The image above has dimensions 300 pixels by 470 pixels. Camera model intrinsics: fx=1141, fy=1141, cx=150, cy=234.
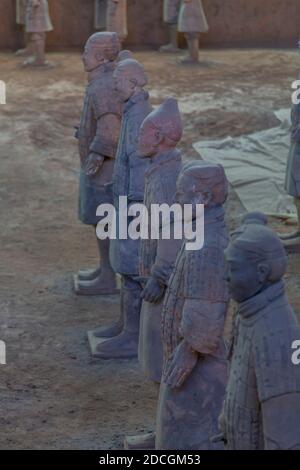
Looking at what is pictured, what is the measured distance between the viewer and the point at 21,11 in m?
14.6

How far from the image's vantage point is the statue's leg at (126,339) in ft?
22.4

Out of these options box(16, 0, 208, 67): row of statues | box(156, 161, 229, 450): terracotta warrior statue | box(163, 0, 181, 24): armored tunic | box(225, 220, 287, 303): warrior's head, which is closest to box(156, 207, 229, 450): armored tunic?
box(156, 161, 229, 450): terracotta warrior statue

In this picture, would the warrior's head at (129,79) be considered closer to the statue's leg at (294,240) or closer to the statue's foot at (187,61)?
the statue's leg at (294,240)

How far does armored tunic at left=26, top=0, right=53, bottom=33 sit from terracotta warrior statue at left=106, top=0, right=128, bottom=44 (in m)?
0.77

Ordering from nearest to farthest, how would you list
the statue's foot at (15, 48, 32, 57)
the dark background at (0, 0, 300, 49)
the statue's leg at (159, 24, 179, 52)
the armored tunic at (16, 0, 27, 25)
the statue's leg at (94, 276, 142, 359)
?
the statue's leg at (94, 276, 142, 359) → the armored tunic at (16, 0, 27, 25) → the statue's foot at (15, 48, 32, 57) → the statue's leg at (159, 24, 179, 52) → the dark background at (0, 0, 300, 49)

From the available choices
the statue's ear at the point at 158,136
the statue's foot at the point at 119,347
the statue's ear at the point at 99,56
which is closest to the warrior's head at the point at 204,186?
the statue's ear at the point at 158,136

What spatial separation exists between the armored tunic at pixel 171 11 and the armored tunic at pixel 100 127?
7640 mm

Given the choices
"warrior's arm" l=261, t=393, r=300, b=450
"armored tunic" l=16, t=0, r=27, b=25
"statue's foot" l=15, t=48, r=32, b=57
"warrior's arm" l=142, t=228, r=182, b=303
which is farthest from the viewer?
"statue's foot" l=15, t=48, r=32, b=57

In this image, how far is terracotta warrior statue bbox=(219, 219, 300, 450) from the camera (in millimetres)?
3693

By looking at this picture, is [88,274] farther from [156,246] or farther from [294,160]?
[156,246]

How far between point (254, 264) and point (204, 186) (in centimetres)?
99

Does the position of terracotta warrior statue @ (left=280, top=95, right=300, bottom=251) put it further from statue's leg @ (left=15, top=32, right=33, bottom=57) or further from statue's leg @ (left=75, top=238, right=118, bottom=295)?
statue's leg @ (left=15, top=32, right=33, bottom=57)

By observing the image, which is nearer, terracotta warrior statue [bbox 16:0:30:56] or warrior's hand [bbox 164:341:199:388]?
warrior's hand [bbox 164:341:199:388]
